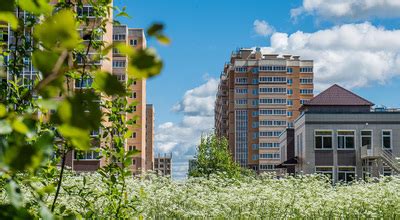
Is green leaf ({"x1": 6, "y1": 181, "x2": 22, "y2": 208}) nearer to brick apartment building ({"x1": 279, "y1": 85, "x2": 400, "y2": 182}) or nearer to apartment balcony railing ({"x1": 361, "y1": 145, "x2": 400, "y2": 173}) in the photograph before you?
apartment balcony railing ({"x1": 361, "y1": 145, "x2": 400, "y2": 173})

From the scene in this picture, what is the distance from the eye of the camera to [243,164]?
8025 cm

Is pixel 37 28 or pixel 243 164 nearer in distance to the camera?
pixel 37 28

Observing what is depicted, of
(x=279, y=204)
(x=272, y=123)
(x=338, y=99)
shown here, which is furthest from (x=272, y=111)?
(x=279, y=204)

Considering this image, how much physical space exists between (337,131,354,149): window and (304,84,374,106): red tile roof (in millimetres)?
2372

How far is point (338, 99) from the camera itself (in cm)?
3944

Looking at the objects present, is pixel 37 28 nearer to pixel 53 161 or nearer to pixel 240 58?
pixel 53 161

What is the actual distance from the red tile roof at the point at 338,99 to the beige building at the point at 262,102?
128 ft

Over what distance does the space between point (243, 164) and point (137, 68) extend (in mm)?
80209

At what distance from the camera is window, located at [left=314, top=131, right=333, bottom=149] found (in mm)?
37656

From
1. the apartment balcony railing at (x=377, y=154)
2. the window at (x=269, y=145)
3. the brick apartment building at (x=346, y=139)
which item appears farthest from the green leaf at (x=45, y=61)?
the window at (x=269, y=145)

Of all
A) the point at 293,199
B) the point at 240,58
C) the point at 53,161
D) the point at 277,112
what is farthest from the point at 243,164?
the point at 53,161

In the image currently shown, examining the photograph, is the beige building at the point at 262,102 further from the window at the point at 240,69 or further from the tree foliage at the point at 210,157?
the tree foliage at the point at 210,157

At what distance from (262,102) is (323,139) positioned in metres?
43.0

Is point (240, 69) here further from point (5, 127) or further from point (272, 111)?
point (5, 127)
